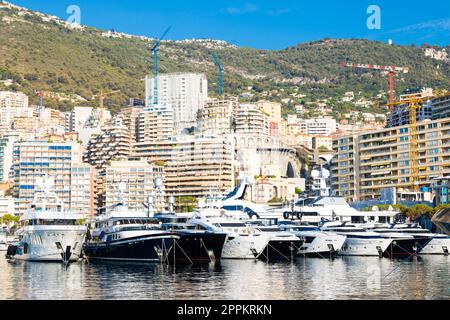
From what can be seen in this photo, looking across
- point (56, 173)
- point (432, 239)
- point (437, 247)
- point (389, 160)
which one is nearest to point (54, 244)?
point (432, 239)

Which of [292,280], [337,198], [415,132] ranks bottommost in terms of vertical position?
[292,280]

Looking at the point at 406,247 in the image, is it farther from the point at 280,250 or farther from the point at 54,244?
the point at 54,244

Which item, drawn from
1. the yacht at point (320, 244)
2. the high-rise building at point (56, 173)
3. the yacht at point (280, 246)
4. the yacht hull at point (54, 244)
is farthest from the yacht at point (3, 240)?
the yacht at point (320, 244)

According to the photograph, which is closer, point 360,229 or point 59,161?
point 360,229

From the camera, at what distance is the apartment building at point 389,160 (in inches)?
6196

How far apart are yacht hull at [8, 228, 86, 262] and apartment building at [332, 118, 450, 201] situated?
92194 mm

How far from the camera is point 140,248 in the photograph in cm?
7288

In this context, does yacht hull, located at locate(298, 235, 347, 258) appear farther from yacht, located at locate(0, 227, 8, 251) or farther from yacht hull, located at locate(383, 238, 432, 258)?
yacht, located at locate(0, 227, 8, 251)

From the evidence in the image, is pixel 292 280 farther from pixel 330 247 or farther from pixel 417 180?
pixel 417 180

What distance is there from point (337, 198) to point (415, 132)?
61269 mm

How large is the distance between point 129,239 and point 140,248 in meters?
1.85

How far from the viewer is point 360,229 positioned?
89250 mm
